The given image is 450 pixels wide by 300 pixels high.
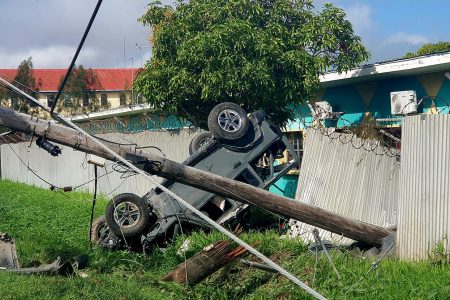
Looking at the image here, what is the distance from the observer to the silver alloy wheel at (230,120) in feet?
33.8

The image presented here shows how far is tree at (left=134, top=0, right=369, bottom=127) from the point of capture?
12.1 m

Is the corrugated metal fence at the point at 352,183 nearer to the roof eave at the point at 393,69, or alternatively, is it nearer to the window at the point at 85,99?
the roof eave at the point at 393,69

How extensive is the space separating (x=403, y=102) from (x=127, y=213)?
595 centimetres

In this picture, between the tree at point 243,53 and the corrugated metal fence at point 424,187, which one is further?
the tree at point 243,53

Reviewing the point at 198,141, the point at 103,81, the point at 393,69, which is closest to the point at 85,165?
the point at 198,141

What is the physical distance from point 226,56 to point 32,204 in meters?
7.67

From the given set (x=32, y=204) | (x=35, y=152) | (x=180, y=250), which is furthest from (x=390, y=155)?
(x=35, y=152)

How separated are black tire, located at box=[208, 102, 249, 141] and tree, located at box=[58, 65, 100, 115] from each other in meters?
25.1

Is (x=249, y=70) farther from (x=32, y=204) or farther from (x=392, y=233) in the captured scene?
(x=32, y=204)

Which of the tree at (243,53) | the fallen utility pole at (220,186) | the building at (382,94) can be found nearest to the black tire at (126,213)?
the fallen utility pole at (220,186)

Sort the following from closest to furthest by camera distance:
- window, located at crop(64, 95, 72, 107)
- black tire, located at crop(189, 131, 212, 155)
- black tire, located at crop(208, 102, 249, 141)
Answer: black tire, located at crop(208, 102, 249, 141)
black tire, located at crop(189, 131, 212, 155)
window, located at crop(64, 95, 72, 107)

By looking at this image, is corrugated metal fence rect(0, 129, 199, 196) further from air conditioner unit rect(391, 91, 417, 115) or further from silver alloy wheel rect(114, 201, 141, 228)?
air conditioner unit rect(391, 91, 417, 115)

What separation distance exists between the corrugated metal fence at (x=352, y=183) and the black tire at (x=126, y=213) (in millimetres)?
2158

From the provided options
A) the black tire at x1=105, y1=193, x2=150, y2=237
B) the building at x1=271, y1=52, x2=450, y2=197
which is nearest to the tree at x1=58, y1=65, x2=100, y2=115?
the building at x1=271, y1=52, x2=450, y2=197
